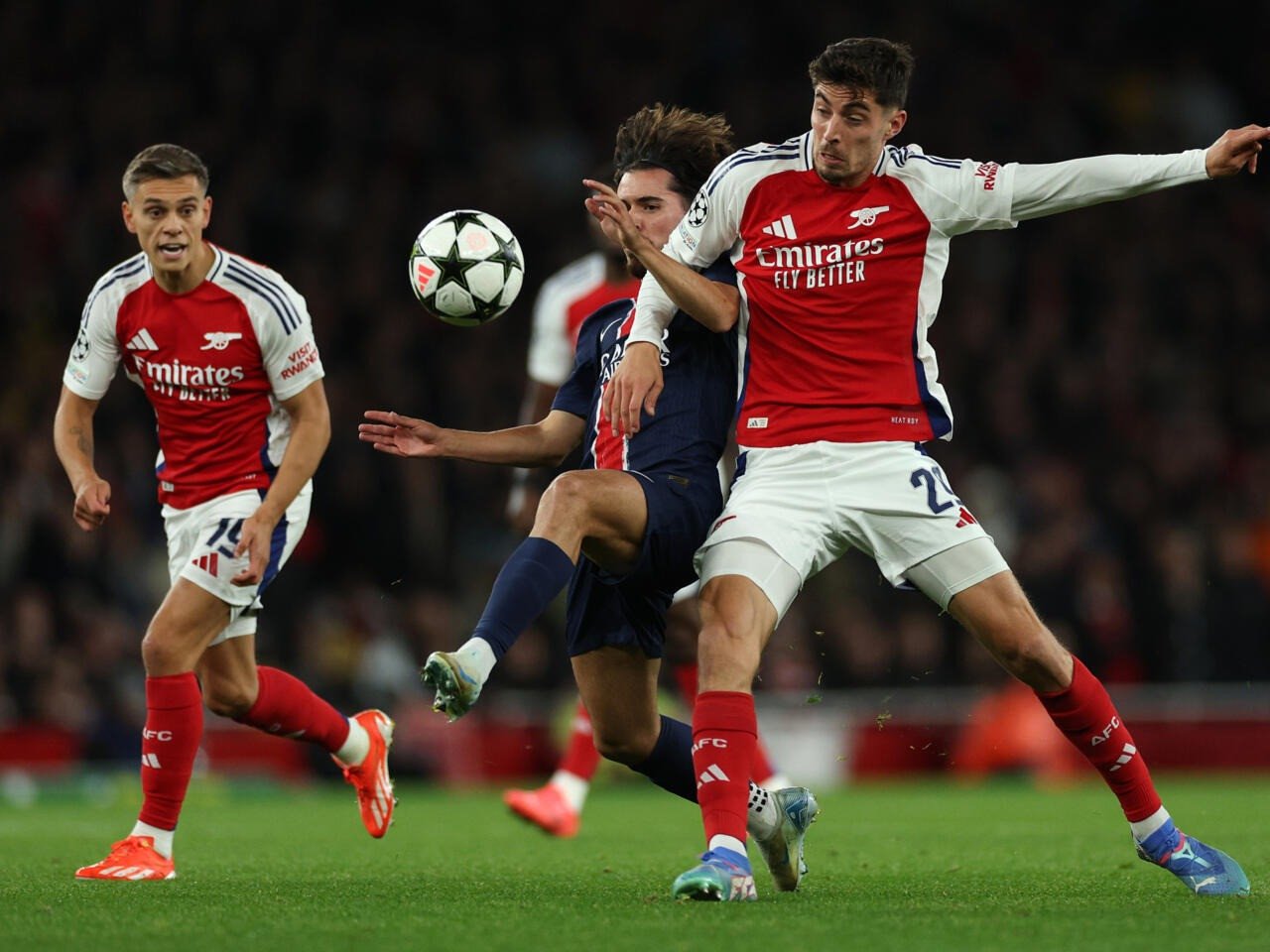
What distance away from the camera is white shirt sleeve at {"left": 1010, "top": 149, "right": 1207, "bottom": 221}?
4.82 metres

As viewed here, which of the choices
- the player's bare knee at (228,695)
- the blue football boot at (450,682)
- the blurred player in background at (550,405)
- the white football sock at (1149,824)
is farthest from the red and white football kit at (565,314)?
the blue football boot at (450,682)

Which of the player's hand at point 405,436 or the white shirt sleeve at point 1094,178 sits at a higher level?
the white shirt sleeve at point 1094,178

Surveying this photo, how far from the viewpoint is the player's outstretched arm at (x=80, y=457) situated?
227 inches

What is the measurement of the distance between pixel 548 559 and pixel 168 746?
1.87 m

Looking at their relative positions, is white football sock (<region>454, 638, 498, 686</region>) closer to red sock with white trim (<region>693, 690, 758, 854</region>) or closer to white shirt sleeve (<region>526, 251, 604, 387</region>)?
red sock with white trim (<region>693, 690, 758, 854</region>)

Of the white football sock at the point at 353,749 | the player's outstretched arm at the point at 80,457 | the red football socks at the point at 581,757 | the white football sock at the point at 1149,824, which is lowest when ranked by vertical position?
the red football socks at the point at 581,757

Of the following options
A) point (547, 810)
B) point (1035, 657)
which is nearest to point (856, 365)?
point (1035, 657)

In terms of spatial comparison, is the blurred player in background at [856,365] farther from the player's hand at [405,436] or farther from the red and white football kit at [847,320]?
the player's hand at [405,436]

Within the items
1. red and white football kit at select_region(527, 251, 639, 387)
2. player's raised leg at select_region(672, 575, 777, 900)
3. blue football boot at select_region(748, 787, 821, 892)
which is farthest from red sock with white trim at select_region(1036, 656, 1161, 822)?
red and white football kit at select_region(527, 251, 639, 387)

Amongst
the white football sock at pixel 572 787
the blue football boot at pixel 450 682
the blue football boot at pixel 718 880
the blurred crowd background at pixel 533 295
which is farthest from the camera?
the blurred crowd background at pixel 533 295

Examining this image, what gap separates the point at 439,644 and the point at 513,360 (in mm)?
2941

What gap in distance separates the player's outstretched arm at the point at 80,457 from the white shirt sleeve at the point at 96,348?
0.05 m

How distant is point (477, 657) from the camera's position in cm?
439

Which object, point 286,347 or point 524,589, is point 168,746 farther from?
point 524,589
